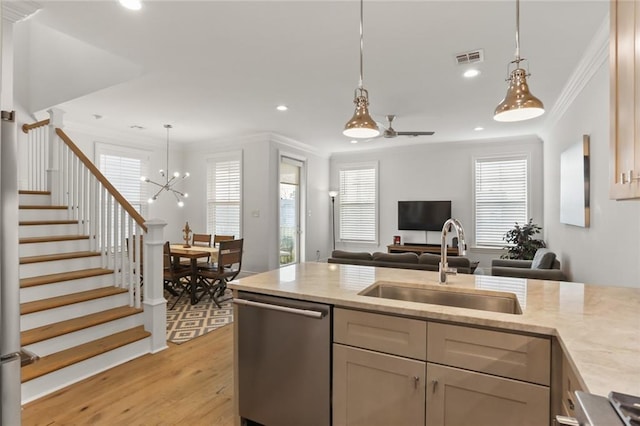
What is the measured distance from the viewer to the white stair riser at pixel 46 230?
3.40 m

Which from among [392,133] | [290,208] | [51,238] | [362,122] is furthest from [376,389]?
[290,208]

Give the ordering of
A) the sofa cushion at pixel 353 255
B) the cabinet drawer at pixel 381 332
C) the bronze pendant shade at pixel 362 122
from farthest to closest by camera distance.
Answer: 1. the sofa cushion at pixel 353 255
2. the bronze pendant shade at pixel 362 122
3. the cabinet drawer at pixel 381 332

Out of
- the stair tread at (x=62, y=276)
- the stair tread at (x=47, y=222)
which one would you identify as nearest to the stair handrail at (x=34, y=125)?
the stair tread at (x=47, y=222)

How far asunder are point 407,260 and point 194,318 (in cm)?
276

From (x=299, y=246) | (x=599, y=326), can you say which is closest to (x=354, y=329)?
(x=599, y=326)

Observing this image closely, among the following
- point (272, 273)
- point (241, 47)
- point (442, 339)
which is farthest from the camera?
point (241, 47)

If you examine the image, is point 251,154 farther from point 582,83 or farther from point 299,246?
point 582,83

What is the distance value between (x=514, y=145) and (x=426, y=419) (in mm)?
6278

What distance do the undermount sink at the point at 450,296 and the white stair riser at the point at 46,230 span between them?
3.61 metres

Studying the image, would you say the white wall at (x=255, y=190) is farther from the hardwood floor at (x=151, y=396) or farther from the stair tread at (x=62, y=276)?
the hardwood floor at (x=151, y=396)

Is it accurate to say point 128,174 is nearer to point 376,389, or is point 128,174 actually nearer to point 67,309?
point 67,309

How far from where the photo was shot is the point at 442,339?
4.76 feet

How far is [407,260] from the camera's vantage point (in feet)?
13.3

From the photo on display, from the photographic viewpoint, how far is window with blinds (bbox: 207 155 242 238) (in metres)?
6.59
